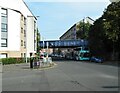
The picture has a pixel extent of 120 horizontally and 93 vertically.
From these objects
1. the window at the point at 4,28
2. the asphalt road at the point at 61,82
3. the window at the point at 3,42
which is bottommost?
the asphalt road at the point at 61,82

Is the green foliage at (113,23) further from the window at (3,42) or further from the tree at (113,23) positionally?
the window at (3,42)

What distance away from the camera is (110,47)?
8156cm

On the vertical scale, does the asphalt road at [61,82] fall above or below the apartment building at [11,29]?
below

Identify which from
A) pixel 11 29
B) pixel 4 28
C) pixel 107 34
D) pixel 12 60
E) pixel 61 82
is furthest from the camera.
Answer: pixel 107 34

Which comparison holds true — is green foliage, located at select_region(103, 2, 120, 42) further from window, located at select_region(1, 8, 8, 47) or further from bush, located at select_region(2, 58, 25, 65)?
window, located at select_region(1, 8, 8, 47)

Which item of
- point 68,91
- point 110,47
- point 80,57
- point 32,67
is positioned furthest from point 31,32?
point 68,91

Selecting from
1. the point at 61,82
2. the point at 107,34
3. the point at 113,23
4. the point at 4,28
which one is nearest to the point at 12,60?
the point at 4,28

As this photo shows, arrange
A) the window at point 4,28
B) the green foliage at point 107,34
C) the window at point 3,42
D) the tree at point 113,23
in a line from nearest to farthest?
the window at point 3,42, the window at point 4,28, the tree at point 113,23, the green foliage at point 107,34

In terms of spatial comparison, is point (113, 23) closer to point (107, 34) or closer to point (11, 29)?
point (107, 34)

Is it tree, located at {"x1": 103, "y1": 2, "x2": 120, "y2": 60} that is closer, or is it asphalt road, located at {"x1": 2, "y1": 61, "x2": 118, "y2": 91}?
asphalt road, located at {"x1": 2, "y1": 61, "x2": 118, "y2": 91}

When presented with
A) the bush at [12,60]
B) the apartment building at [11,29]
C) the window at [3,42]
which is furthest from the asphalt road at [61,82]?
the apartment building at [11,29]

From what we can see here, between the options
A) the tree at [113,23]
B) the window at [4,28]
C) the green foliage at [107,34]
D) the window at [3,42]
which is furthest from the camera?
the green foliage at [107,34]

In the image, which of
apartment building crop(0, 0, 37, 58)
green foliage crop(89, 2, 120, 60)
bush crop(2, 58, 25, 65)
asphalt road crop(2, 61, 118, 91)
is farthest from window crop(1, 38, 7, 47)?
asphalt road crop(2, 61, 118, 91)

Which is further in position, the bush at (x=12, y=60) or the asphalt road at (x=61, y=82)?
the bush at (x=12, y=60)
